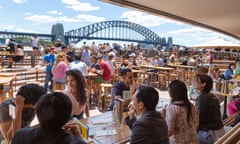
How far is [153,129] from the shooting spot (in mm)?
1620

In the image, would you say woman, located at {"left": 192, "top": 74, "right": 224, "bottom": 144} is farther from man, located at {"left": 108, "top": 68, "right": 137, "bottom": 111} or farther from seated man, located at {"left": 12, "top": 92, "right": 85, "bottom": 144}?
seated man, located at {"left": 12, "top": 92, "right": 85, "bottom": 144}

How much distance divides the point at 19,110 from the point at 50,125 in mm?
685

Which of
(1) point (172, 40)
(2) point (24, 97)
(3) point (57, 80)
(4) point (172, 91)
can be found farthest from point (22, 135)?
(1) point (172, 40)

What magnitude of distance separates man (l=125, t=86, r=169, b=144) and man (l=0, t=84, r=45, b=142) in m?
0.75

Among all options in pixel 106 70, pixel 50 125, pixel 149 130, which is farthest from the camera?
pixel 106 70

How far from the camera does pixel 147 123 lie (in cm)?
162

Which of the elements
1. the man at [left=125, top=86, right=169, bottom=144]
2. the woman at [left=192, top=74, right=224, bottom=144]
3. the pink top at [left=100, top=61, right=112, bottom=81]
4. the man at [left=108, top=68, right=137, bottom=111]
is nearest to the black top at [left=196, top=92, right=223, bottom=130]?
the woman at [left=192, top=74, right=224, bottom=144]

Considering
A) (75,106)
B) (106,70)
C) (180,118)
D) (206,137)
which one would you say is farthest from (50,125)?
(106,70)

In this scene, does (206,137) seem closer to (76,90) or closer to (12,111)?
(76,90)

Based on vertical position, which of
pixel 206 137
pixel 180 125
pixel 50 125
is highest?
pixel 50 125

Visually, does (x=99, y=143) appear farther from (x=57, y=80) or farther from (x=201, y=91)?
(x=57, y=80)

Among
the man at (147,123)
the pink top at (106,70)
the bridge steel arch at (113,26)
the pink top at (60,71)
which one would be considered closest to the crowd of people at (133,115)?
the man at (147,123)

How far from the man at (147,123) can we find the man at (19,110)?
2.47ft

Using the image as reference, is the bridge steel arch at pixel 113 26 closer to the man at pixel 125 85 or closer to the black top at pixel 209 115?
the man at pixel 125 85
